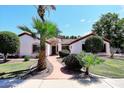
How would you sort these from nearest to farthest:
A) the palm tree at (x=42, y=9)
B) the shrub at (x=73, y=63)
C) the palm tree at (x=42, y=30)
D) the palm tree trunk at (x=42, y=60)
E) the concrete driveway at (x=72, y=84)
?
the concrete driveway at (x=72, y=84) → the palm tree at (x=42, y=30) → the shrub at (x=73, y=63) → the palm tree trunk at (x=42, y=60) → the palm tree at (x=42, y=9)

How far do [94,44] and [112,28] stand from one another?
1758 cm

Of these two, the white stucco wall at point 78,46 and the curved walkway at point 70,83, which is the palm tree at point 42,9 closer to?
the curved walkway at point 70,83

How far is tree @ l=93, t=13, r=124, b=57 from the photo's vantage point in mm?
42281

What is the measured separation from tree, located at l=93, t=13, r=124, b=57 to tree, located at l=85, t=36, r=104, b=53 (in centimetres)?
1438

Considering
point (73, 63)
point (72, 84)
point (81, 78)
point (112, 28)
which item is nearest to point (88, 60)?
point (81, 78)

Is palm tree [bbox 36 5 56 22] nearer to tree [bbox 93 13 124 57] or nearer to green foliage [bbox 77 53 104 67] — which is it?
green foliage [bbox 77 53 104 67]

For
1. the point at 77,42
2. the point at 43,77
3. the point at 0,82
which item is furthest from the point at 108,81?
the point at 77,42

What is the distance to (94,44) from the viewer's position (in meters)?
27.7

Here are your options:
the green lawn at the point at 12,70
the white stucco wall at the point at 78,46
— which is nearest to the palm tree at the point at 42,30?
the green lawn at the point at 12,70

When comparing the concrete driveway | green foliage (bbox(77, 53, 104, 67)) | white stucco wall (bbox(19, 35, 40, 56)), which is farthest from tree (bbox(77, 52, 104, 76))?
white stucco wall (bbox(19, 35, 40, 56))

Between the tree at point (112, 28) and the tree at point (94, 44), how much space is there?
14.4 m

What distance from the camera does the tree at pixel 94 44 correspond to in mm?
27750

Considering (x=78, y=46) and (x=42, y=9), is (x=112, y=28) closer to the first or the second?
(x=78, y=46)

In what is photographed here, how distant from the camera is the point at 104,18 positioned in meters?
45.1
